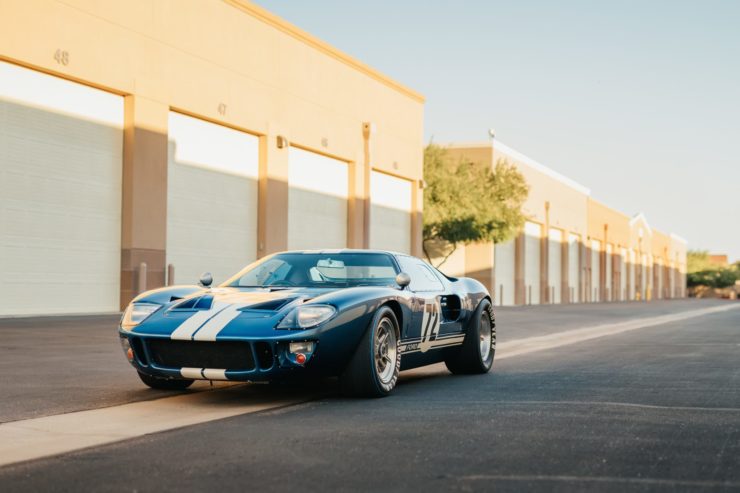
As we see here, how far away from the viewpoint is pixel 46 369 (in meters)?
10.3

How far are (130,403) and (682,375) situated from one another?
226 inches

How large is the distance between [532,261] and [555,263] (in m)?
6.03

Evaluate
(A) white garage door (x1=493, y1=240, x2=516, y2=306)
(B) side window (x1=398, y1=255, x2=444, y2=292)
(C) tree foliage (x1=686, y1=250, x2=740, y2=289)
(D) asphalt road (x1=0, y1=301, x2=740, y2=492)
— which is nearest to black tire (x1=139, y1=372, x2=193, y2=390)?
(D) asphalt road (x1=0, y1=301, x2=740, y2=492)

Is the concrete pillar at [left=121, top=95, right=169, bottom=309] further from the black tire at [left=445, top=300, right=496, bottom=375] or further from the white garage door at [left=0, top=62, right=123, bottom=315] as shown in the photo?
the black tire at [left=445, top=300, right=496, bottom=375]

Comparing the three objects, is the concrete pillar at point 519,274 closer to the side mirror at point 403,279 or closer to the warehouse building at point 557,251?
the warehouse building at point 557,251

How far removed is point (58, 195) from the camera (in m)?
21.8

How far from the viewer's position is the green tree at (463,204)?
44.5 meters

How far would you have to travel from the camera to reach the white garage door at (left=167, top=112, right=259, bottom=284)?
25844 millimetres

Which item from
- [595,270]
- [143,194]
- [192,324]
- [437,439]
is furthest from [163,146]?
[595,270]

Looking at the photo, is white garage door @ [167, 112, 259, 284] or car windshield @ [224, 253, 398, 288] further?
white garage door @ [167, 112, 259, 284]

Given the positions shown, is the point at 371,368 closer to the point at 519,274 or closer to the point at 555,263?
the point at 519,274

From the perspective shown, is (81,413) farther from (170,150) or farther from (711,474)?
(170,150)

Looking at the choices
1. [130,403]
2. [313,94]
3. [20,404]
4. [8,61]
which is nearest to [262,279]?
[130,403]

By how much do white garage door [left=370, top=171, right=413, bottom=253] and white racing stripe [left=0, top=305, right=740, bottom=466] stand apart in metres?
28.3
